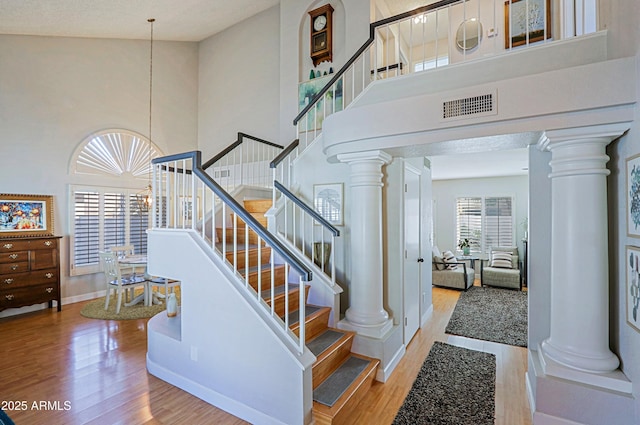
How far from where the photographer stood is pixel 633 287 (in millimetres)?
1959

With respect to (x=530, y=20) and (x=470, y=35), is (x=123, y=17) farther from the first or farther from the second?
(x=530, y=20)

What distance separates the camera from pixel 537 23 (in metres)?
4.24

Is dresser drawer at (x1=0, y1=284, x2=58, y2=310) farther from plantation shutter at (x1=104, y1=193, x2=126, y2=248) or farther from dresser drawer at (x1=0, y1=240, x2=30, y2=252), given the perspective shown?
plantation shutter at (x1=104, y1=193, x2=126, y2=248)

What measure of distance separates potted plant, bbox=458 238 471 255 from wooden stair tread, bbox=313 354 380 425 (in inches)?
228

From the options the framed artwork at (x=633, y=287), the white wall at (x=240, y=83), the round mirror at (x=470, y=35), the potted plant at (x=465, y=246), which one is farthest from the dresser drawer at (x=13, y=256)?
the potted plant at (x=465, y=246)

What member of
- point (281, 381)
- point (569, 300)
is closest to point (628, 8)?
point (569, 300)

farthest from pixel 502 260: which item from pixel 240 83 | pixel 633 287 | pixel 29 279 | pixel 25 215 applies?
pixel 25 215

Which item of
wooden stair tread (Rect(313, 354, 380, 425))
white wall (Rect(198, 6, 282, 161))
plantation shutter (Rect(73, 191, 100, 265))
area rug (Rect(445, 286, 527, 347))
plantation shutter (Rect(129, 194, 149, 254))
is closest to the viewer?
wooden stair tread (Rect(313, 354, 380, 425))

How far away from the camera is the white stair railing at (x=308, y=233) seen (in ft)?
11.1

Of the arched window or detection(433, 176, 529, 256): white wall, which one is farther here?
detection(433, 176, 529, 256): white wall

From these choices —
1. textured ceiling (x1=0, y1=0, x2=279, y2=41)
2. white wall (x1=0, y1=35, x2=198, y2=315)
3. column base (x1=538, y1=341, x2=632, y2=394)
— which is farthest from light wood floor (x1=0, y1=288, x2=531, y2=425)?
textured ceiling (x1=0, y1=0, x2=279, y2=41)

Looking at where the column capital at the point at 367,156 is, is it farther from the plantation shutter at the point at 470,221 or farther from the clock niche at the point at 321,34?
the plantation shutter at the point at 470,221

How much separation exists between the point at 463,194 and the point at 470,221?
0.79 meters

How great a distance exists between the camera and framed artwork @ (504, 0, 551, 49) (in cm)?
411
